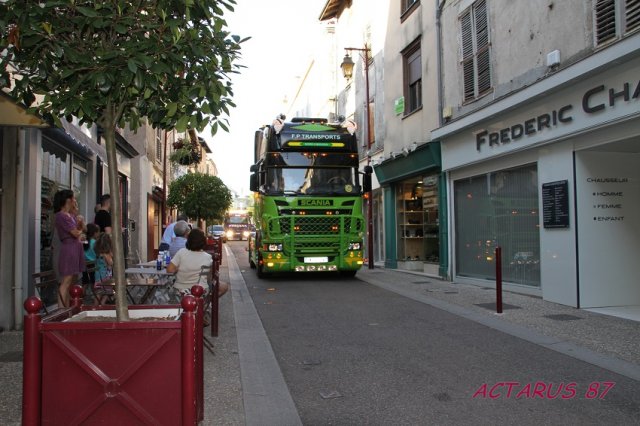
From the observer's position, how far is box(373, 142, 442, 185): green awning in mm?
13250

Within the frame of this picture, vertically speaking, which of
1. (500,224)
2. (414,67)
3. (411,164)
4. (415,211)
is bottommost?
(500,224)

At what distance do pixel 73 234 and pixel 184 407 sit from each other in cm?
469

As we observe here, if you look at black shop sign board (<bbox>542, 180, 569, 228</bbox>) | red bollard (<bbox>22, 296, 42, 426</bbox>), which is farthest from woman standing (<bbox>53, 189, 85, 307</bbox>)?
black shop sign board (<bbox>542, 180, 569, 228</bbox>)

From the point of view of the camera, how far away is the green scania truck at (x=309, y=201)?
12273 millimetres

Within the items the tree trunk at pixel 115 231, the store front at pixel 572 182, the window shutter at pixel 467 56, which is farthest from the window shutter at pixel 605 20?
the tree trunk at pixel 115 231

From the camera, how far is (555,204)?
893 centimetres

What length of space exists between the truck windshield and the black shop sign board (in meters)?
4.72

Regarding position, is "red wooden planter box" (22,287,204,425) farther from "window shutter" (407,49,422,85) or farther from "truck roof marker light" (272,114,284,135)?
"window shutter" (407,49,422,85)

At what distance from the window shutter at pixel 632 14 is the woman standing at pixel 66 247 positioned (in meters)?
8.19

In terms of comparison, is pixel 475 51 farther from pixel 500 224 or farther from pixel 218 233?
pixel 218 233

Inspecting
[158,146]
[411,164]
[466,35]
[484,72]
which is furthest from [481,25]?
[158,146]

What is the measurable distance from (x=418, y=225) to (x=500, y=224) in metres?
5.02

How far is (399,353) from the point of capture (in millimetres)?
5855

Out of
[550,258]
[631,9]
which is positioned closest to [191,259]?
[550,258]
